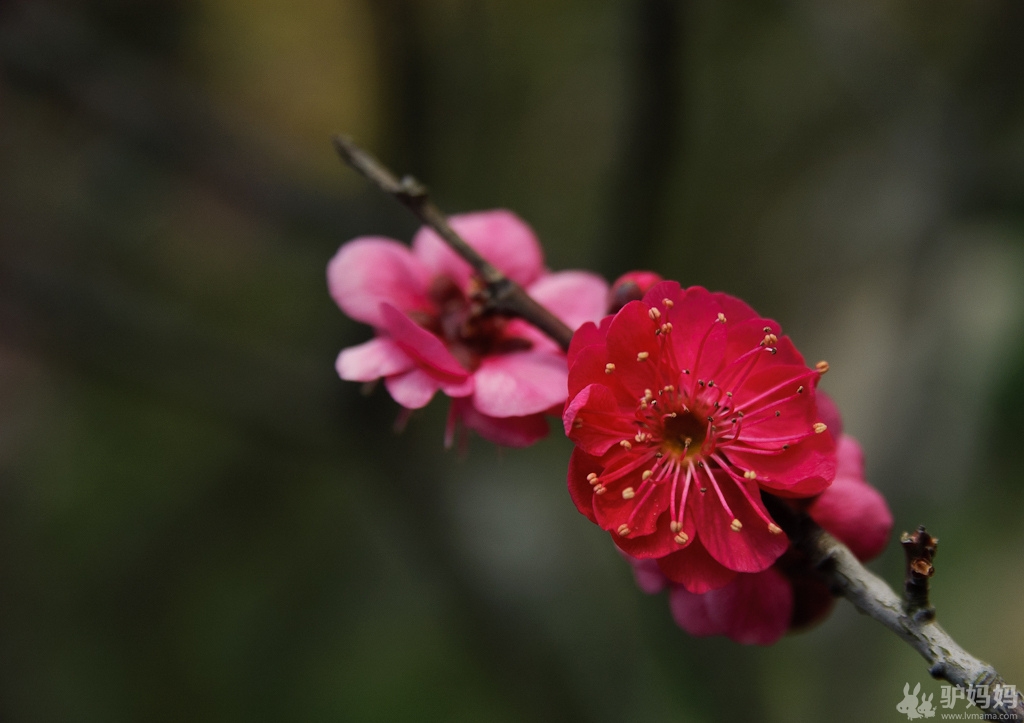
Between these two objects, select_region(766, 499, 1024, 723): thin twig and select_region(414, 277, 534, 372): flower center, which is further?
select_region(414, 277, 534, 372): flower center

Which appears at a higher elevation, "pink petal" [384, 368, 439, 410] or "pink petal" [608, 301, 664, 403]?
"pink petal" [608, 301, 664, 403]

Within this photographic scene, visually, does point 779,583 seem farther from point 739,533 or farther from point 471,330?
point 471,330

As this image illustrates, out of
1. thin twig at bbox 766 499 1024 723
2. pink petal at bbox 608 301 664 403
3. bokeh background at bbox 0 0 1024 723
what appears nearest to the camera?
thin twig at bbox 766 499 1024 723

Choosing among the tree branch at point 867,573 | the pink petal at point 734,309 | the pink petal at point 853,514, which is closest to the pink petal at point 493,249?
the tree branch at point 867,573

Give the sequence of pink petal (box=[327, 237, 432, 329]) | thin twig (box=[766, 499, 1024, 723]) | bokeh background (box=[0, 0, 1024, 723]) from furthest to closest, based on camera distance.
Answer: bokeh background (box=[0, 0, 1024, 723]) → pink petal (box=[327, 237, 432, 329]) → thin twig (box=[766, 499, 1024, 723])

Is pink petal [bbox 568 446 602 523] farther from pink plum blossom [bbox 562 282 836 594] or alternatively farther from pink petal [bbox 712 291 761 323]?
pink petal [bbox 712 291 761 323]

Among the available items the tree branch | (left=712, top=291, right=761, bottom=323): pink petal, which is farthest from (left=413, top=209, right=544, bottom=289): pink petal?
(left=712, top=291, right=761, bottom=323): pink petal

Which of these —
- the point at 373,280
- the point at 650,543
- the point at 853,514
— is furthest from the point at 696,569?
the point at 373,280

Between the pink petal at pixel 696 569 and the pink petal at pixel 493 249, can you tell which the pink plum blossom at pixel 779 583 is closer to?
the pink petal at pixel 696 569

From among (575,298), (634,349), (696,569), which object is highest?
(575,298)
